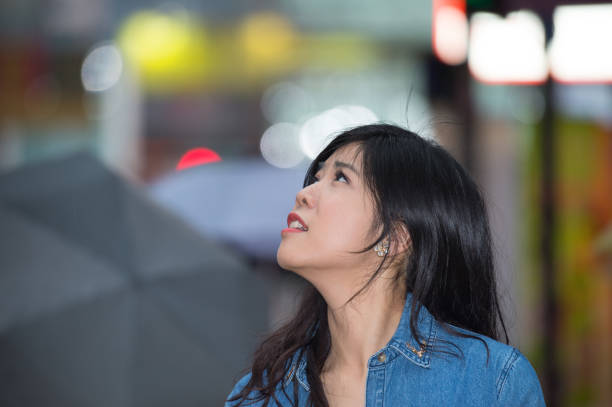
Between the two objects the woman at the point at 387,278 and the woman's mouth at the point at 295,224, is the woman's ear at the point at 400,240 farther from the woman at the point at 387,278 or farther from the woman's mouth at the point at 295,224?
the woman's mouth at the point at 295,224

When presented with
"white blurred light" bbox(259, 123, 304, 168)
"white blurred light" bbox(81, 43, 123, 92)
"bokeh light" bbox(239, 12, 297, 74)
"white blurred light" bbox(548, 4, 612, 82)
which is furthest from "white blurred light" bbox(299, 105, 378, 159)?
"white blurred light" bbox(548, 4, 612, 82)

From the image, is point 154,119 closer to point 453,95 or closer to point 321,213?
point 453,95

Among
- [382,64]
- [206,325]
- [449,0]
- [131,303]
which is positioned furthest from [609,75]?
[382,64]

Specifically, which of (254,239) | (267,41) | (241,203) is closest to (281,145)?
(267,41)

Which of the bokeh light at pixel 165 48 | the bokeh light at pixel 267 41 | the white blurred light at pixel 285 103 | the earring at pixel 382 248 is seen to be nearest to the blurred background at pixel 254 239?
the earring at pixel 382 248

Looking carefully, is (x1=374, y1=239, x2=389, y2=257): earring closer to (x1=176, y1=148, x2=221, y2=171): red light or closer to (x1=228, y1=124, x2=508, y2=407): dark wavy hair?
(x1=228, y1=124, x2=508, y2=407): dark wavy hair

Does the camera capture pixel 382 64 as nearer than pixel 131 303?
No

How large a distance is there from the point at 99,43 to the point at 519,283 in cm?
1110

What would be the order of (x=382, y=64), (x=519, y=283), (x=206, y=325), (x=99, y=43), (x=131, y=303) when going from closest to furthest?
(x=131, y=303), (x=206, y=325), (x=519, y=283), (x=99, y=43), (x=382, y=64)

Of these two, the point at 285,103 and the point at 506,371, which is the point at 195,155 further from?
the point at 506,371

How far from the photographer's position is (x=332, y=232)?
195 cm

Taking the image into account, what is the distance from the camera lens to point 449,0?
576cm

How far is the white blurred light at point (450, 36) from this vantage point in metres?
5.99

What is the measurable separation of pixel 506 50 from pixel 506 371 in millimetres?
4054
